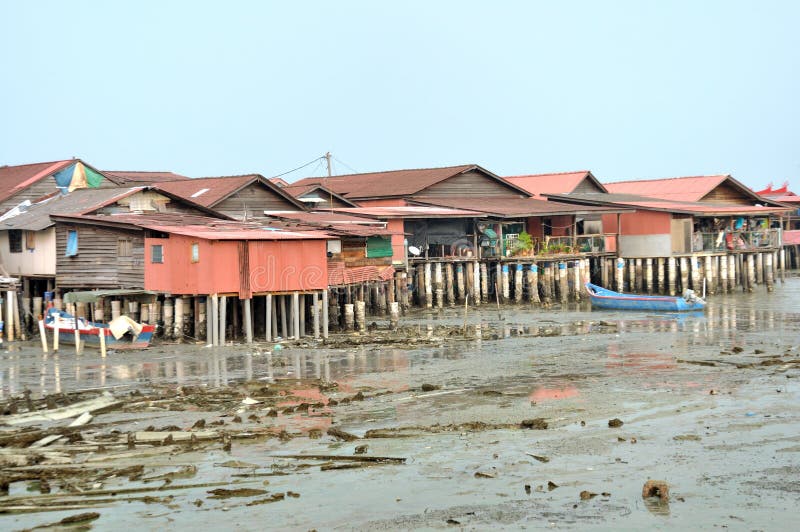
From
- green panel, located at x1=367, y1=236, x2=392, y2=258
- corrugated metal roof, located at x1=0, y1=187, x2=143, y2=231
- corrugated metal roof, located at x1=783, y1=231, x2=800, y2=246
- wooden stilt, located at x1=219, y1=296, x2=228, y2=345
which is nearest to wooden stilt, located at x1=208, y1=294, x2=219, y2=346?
wooden stilt, located at x1=219, y1=296, x2=228, y2=345

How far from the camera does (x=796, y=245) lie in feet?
248

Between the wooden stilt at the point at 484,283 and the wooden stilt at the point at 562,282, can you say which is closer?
the wooden stilt at the point at 484,283

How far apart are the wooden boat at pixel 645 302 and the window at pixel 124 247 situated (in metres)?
19.1

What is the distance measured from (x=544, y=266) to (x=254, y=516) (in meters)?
36.6

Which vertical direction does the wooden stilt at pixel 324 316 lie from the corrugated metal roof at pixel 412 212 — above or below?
below

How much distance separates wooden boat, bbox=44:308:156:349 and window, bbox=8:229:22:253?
24.1 feet

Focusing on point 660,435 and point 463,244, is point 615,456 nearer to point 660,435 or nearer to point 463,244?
point 660,435

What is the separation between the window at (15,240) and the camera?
39.8m

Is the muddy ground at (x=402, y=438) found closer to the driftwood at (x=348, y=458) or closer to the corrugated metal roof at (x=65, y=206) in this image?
the driftwood at (x=348, y=458)

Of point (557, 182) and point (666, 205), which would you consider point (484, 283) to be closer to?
point (666, 205)

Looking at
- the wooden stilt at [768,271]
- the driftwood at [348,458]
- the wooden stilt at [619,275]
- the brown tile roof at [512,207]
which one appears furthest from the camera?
the wooden stilt at [768,271]

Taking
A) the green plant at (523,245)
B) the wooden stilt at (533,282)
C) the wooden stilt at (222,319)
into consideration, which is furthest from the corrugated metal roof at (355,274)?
the green plant at (523,245)

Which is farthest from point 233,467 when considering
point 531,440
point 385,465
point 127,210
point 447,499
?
point 127,210

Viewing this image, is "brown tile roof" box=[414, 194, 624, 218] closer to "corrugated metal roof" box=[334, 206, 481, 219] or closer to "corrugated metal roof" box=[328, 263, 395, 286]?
"corrugated metal roof" box=[334, 206, 481, 219]
